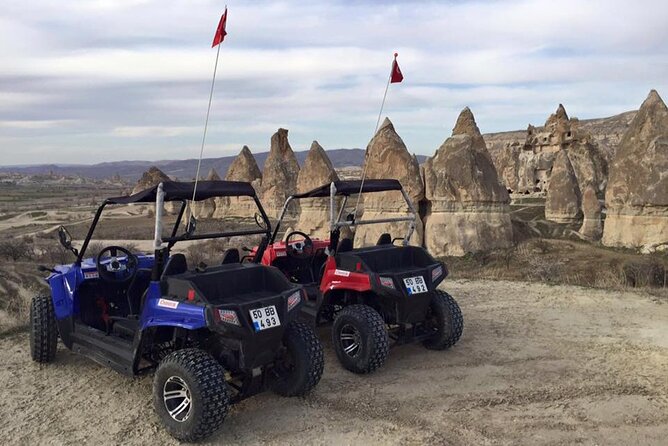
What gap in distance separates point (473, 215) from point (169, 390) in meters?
14.5

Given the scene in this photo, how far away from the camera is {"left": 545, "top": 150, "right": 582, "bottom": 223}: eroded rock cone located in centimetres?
2831

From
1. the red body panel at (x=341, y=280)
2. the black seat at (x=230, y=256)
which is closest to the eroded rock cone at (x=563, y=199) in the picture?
the red body panel at (x=341, y=280)

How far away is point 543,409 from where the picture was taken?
5359 mm

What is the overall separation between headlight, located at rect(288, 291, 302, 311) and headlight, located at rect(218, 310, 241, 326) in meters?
0.59

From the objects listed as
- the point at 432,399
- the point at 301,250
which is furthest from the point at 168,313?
the point at 301,250

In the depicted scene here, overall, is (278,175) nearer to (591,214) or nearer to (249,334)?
(591,214)

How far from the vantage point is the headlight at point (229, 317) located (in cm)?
472

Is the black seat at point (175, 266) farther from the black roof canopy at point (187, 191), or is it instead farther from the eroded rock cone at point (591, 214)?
the eroded rock cone at point (591, 214)

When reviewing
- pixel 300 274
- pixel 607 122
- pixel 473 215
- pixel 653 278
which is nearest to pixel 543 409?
pixel 300 274

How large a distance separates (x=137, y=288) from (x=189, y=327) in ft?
7.68

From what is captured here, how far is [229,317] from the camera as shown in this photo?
4.75m

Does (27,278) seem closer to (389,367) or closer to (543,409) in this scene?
(389,367)

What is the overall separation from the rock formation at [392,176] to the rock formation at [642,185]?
19.7 ft

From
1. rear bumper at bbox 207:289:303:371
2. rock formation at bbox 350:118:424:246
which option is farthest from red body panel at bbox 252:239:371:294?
rock formation at bbox 350:118:424:246
